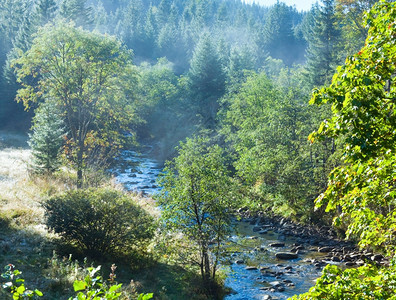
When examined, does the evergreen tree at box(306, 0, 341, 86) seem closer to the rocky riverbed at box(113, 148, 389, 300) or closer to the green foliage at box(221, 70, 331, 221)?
the green foliage at box(221, 70, 331, 221)

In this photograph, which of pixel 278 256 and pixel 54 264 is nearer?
pixel 54 264

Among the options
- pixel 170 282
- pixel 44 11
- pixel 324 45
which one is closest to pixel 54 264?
pixel 170 282

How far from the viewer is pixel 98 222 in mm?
13414

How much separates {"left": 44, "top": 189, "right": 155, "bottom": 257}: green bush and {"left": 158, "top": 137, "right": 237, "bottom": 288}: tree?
1153 millimetres

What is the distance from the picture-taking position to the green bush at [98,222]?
13.1 meters

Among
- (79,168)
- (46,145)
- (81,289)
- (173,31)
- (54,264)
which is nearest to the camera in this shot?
(81,289)

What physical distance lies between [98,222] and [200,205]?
3905 millimetres

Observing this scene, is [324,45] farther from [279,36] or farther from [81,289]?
[279,36]

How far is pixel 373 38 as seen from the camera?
6.01 meters

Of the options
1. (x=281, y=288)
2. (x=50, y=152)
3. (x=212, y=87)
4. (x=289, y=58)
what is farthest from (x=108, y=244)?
(x=289, y=58)

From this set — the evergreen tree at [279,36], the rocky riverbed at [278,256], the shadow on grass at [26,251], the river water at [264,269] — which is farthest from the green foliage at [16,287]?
the evergreen tree at [279,36]

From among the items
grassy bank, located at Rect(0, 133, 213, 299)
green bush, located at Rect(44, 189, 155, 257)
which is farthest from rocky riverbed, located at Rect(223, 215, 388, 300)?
green bush, located at Rect(44, 189, 155, 257)

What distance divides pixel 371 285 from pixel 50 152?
79.6 ft

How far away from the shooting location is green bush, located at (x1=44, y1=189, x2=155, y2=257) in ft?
43.0
